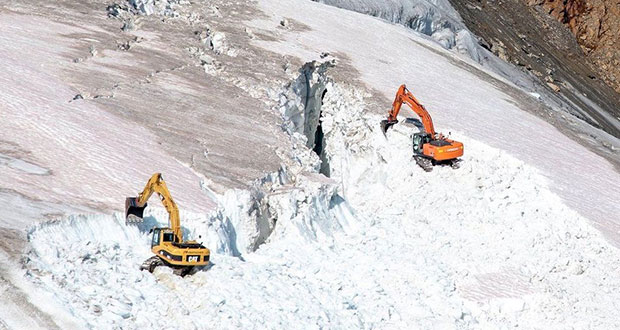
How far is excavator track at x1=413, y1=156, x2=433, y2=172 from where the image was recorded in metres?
30.4

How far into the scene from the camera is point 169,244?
62.4ft

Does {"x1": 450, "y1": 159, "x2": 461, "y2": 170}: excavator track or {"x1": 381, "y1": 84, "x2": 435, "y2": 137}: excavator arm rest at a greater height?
{"x1": 381, "y1": 84, "x2": 435, "y2": 137}: excavator arm

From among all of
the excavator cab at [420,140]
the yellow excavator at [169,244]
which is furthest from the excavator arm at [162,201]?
the excavator cab at [420,140]

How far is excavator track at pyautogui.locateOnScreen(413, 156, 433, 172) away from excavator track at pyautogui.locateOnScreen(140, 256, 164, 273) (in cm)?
1313

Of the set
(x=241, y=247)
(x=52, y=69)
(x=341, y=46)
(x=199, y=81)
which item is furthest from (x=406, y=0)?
(x=241, y=247)

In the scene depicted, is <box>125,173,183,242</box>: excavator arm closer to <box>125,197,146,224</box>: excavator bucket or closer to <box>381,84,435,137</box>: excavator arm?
<box>125,197,146,224</box>: excavator bucket

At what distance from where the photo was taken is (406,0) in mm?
57688

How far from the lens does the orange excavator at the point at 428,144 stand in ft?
97.5

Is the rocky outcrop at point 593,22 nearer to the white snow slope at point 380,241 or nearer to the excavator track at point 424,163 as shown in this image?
the white snow slope at point 380,241

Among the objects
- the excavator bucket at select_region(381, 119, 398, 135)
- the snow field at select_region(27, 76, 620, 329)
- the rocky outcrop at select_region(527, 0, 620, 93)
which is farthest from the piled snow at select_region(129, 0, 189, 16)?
the rocky outcrop at select_region(527, 0, 620, 93)

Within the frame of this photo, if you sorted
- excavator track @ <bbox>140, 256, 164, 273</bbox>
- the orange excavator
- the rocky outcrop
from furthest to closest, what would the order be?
the rocky outcrop, the orange excavator, excavator track @ <bbox>140, 256, 164, 273</bbox>

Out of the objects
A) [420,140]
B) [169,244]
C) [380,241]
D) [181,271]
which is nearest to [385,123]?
[420,140]

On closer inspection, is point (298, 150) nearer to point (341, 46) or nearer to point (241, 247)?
point (241, 247)

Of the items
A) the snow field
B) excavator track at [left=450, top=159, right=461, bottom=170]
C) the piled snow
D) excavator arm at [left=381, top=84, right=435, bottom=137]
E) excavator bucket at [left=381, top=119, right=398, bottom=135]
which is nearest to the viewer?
the snow field
